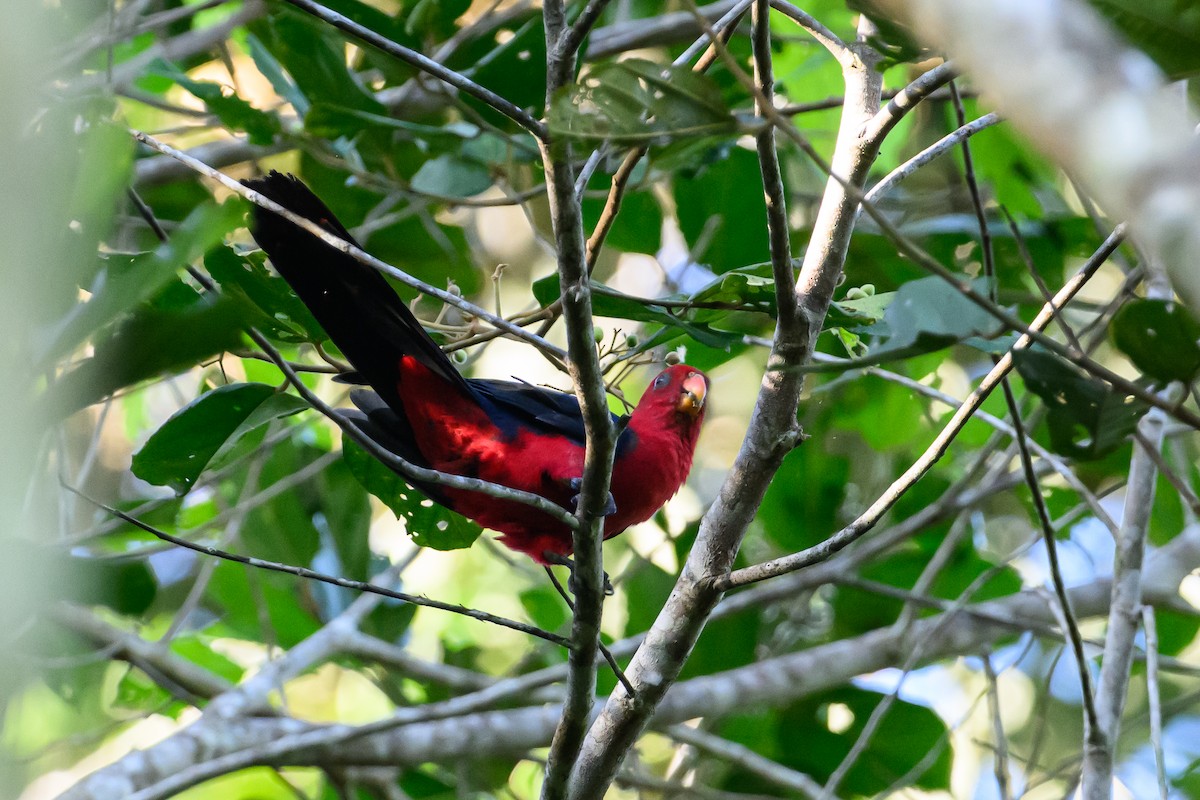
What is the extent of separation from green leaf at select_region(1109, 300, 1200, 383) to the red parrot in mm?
1612

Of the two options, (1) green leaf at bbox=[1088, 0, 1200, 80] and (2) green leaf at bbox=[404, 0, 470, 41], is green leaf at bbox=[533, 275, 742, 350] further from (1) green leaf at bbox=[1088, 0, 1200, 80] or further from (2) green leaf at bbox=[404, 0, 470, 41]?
(2) green leaf at bbox=[404, 0, 470, 41]

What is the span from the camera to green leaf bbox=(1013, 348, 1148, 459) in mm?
1506

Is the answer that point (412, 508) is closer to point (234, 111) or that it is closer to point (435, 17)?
point (234, 111)

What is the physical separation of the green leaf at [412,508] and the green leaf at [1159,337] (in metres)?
1.90

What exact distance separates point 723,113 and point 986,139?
3312 mm

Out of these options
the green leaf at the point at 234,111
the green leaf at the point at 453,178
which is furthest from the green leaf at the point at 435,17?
the green leaf at the point at 234,111

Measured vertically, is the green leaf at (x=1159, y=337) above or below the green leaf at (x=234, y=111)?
below

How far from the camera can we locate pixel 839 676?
14.2ft

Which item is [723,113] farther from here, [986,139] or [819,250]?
[986,139]

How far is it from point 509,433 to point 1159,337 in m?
1.97

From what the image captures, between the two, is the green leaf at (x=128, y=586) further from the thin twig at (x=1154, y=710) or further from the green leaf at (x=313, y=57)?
the thin twig at (x=1154, y=710)

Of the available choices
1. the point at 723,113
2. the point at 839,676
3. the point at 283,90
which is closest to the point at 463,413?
the point at 283,90

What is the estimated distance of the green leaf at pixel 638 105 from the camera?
1.51m

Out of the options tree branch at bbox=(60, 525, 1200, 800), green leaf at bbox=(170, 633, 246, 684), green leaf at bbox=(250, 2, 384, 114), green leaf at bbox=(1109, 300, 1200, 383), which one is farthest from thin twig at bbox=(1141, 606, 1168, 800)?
green leaf at bbox=(170, 633, 246, 684)
